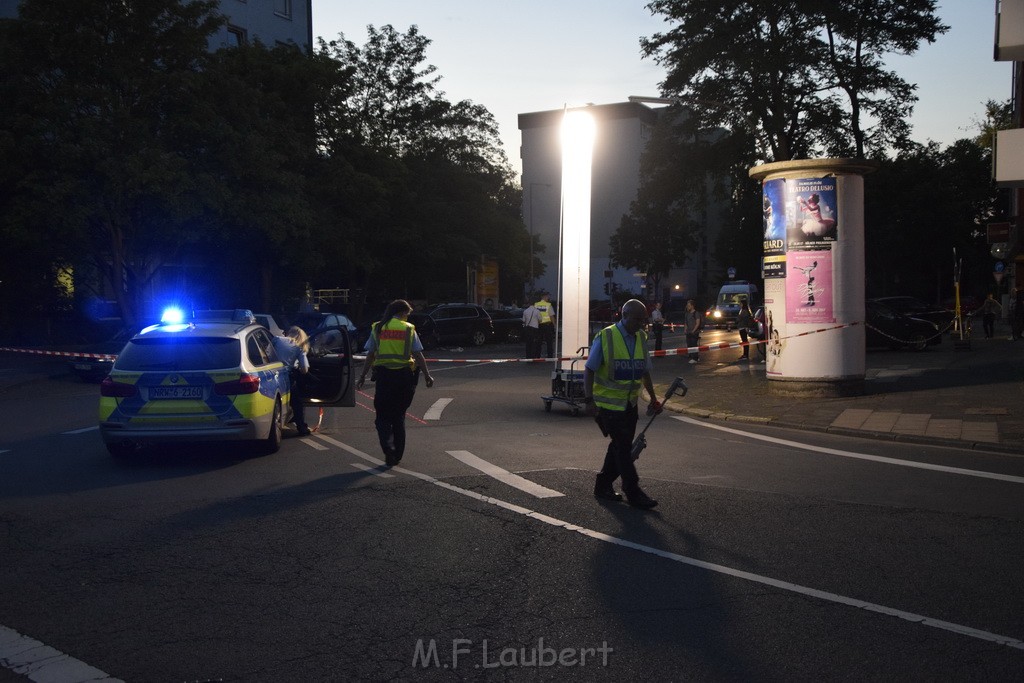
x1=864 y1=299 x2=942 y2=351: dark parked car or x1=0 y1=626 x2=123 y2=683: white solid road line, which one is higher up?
x1=864 y1=299 x2=942 y2=351: dark parked car

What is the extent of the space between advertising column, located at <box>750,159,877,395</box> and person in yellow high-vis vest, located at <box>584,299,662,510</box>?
9267 mm

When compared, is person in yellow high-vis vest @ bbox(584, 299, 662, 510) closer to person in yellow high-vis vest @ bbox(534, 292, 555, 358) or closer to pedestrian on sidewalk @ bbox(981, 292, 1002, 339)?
person in yellow high-vis vest @ bbox(534, 292, 555, 358)

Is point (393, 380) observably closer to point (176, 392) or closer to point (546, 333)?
point (176, 392)

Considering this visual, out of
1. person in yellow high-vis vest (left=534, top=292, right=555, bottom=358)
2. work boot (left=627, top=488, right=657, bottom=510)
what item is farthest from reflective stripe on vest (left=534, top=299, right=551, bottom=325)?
work boot (left=627, top=488, right=657, bottom=510)

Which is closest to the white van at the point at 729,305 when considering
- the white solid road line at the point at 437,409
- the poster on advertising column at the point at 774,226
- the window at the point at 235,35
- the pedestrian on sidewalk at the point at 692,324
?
the pedestrian on sidewalk at the point at 692,324

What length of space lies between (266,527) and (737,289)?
48678mm

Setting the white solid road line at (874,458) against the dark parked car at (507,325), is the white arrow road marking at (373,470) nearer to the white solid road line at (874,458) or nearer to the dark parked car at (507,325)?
the white solid road line at (874,458)

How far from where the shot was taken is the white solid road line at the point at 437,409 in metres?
15.5

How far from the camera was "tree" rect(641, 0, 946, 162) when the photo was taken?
35781 mm

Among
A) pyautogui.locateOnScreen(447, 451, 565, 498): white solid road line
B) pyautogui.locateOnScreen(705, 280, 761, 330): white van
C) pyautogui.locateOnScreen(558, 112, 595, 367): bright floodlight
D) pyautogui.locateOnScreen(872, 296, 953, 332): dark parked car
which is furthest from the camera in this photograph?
pyautogui.locateOnScreen(705, 280, 761, 330): white van

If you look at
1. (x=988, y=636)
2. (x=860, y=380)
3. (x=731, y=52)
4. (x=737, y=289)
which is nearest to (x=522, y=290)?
(x=737, y=289)

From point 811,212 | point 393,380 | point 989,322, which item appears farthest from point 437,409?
point 989,322

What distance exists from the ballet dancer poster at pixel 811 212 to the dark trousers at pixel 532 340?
1058cm

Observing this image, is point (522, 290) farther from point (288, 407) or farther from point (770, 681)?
point (770, 681)
